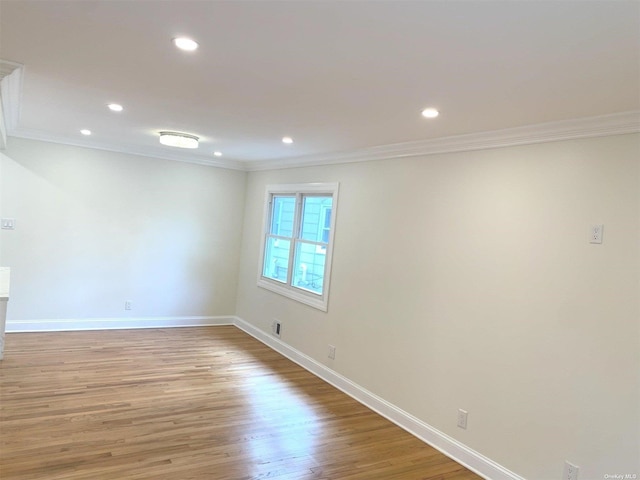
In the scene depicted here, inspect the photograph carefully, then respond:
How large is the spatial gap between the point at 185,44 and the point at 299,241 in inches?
137

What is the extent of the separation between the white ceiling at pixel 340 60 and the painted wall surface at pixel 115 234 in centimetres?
205

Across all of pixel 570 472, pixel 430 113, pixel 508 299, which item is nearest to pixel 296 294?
pixel 508 299

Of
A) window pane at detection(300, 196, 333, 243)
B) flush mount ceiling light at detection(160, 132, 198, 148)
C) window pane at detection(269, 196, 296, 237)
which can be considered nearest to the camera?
flush mount ceiling light at detection(160, 132, 198, 148)

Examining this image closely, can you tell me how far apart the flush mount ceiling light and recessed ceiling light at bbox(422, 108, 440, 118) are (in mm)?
2526

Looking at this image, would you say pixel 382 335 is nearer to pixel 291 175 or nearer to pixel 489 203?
pixel 489 203

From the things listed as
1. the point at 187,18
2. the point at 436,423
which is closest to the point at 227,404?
the point at 436,423

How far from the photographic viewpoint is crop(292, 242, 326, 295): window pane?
4.95 m

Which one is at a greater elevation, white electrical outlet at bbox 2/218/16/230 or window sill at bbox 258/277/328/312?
white electrical outlet at bbox 2/218/16/230

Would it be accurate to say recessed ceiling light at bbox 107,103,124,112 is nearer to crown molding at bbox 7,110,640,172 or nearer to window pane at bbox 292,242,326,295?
crown molding at bbox 7,110,640,172

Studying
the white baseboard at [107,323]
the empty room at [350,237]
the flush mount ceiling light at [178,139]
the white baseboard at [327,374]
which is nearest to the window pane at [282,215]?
the empty room at [350,237]

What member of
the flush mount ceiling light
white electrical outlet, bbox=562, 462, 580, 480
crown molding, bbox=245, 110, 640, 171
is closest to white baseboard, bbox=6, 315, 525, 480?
white electrical outlet, bbox=562, 462, 580, 480

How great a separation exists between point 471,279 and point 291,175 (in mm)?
2925

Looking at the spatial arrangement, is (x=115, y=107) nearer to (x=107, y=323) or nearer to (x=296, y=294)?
(x=296, y=294)

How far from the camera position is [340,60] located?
6.50 feet
